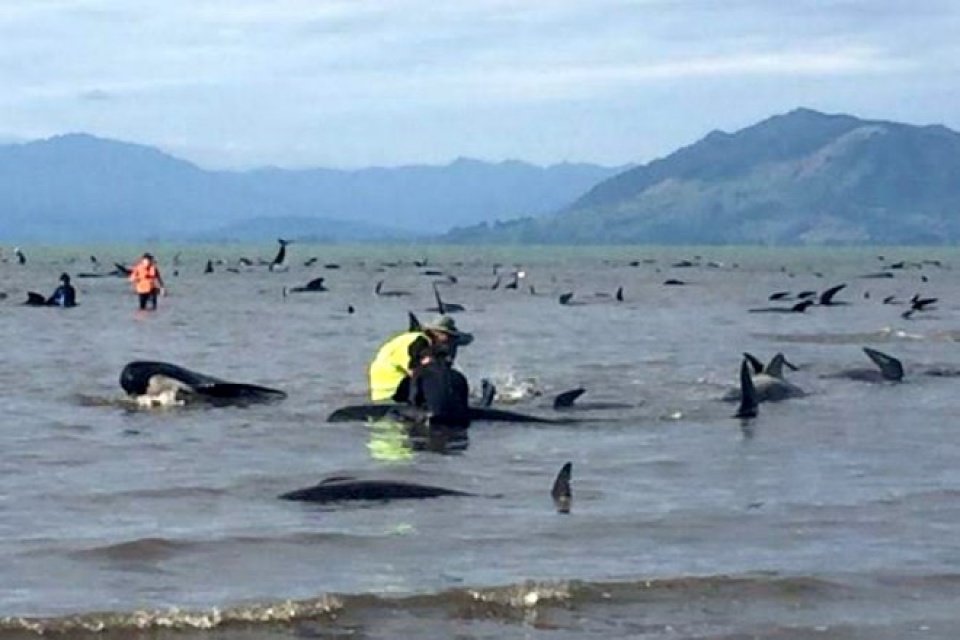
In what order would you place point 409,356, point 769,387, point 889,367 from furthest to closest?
point 889,367, point 769,387, point 409,356

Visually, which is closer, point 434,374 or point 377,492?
point 377,492

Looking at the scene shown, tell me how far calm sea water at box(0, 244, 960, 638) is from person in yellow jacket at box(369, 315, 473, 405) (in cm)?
73

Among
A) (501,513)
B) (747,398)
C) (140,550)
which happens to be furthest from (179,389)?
(140,550)

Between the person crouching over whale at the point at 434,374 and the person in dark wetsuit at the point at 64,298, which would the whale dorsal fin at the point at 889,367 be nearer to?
the person crouching over whale at the point at 434,374

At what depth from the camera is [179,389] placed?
83.7ft

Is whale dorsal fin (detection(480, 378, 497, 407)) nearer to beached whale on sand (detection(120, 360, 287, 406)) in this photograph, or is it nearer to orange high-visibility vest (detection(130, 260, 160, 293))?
beached whale on sand (detection(120, 360, 287, 406))

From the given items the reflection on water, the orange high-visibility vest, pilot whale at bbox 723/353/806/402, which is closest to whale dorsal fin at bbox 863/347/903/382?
pilot whale at bbox 723/353/806/402

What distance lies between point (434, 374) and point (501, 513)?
436 centimetres

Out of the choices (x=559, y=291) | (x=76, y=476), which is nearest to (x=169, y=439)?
(x=76, y=476)

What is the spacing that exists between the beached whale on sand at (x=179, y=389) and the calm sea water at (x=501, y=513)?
396 millimetres

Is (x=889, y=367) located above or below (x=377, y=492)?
above

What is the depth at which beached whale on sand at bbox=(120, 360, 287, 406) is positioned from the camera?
25.3 meters

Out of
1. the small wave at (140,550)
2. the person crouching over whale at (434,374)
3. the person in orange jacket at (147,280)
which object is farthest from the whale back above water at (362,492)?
the person in orange jacket at (147,280)

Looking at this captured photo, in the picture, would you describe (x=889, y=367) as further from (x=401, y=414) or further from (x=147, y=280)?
(x=147, y=280)
